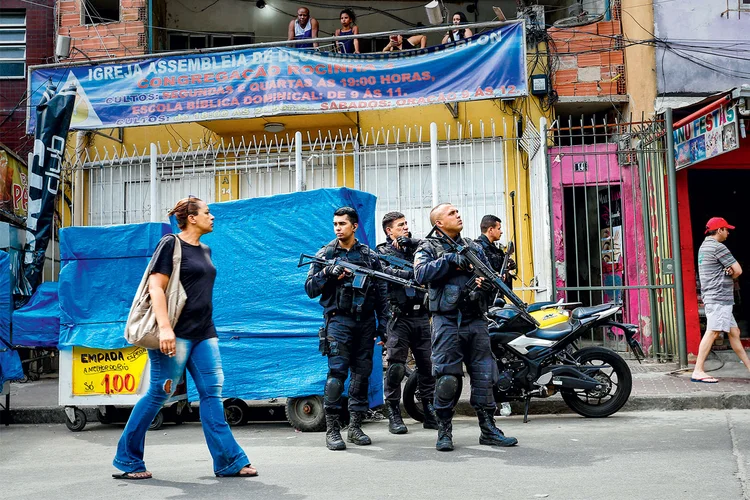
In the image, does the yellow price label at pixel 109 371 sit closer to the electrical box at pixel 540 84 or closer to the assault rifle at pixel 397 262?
the assault rifle at pixel 397 262

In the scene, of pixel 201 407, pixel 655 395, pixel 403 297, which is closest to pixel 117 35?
pixel 403 297

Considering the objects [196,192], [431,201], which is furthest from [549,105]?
[196,192]

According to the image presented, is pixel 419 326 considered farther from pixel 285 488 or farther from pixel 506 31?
pixel 506 31

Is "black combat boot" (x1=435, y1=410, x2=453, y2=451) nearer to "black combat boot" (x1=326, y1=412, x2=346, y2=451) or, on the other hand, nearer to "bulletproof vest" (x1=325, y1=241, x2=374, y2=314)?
"black combat boot" (x1=326, y1=412, x2=346, y2=451)

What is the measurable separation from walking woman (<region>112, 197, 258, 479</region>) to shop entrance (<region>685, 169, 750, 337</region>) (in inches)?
407

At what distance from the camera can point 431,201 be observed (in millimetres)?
11461

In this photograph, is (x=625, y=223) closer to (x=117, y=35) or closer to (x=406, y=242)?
(x=406, y=242)

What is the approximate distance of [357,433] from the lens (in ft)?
20.9

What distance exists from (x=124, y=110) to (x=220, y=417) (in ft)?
25.4

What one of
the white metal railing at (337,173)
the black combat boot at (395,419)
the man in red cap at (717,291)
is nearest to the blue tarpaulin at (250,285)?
the black combat boot at (395,419)

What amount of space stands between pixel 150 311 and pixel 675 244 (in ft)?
23.4

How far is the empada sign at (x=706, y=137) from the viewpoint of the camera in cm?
938

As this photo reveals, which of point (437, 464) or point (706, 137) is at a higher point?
point (706, 137)

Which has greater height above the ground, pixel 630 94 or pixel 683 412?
pixel 630 94
